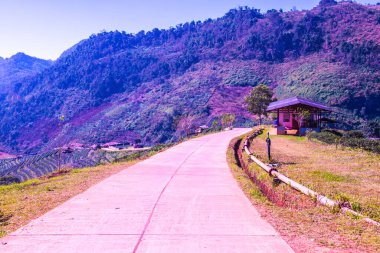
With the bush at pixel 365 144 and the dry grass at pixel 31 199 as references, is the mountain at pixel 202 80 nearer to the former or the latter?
the bush at pixel 365 144

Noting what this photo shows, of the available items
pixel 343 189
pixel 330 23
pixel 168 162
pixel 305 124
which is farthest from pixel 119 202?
pixel 330 23

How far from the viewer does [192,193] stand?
34.7ft

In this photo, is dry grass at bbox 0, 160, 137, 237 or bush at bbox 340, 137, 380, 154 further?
bush at bbox 340, 137, 380, 154

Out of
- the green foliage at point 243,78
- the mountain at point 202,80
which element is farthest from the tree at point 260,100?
the green foliage at point 243,78

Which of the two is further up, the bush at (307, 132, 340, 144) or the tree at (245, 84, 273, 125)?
the tree at (245, 84, 273, 125)

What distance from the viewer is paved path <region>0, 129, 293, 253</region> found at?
6035 millimetres

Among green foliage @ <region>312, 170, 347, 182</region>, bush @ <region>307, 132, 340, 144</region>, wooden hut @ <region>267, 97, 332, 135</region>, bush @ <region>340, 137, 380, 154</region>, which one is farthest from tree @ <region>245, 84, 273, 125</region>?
green foliage @ <region>312, 170, 347, 182</region>

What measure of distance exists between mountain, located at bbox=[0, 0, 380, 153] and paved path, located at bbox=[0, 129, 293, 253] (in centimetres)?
4195

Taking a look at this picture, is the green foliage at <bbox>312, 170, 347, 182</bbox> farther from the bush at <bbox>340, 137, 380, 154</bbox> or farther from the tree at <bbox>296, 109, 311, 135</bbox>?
the tree at <bbox>296, 109, 311, 135</bbox>

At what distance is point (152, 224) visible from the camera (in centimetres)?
727

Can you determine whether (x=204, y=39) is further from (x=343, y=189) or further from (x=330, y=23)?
(x=343, y=189)

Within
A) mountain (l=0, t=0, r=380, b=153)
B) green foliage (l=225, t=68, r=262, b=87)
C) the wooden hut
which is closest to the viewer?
the wooden hut

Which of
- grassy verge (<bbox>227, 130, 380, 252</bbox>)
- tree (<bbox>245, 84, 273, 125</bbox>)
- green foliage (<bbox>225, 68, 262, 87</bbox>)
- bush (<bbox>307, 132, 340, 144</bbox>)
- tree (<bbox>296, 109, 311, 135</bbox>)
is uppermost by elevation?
green foliage (<bbox>225, 68, 262, 87</bbox>)

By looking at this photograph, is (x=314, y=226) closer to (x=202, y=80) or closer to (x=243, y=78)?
(x=243, y=78)
